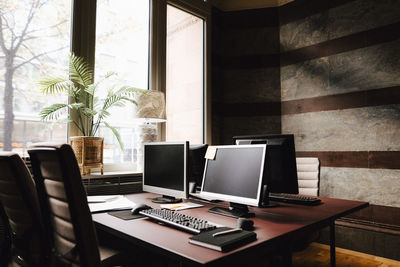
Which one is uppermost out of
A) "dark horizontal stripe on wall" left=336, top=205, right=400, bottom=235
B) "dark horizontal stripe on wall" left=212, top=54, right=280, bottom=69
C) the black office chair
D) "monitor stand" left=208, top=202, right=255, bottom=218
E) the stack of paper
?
"dark horizontal stripe on wall" left=212, top=54, right=280, bottom=69

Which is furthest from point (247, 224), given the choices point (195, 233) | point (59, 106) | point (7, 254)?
point (59, 106)

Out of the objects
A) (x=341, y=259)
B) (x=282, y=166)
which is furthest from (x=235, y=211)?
(x=341, y=259)

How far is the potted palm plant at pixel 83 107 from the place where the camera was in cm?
236

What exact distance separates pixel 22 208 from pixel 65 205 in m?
0.48

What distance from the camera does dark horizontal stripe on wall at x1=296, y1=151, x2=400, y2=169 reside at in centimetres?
295

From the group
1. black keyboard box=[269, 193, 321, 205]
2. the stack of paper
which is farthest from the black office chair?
black keyboard box=[269, 193, 321, 205]

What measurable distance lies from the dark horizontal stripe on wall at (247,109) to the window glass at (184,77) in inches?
13.6

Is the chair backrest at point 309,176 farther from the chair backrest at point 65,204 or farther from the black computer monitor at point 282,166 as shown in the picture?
the chair backrest at point 65,204

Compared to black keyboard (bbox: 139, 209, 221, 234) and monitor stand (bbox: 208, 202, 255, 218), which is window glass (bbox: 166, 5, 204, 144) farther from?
black keyboard (bbox: 139, 209, 221, 234)

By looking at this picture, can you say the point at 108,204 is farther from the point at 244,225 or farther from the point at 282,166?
the point at 282,166

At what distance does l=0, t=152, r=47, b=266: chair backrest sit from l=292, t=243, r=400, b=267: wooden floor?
230 centimetres

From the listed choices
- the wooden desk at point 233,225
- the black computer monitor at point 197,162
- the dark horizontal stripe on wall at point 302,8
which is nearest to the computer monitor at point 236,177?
the wooden desk at point 233,225

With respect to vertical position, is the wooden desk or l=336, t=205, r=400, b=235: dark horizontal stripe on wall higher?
the wooden desk

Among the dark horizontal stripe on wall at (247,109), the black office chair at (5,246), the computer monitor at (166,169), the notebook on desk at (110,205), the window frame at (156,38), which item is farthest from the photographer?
the dark horizontal stripe on wall at (247,109)
